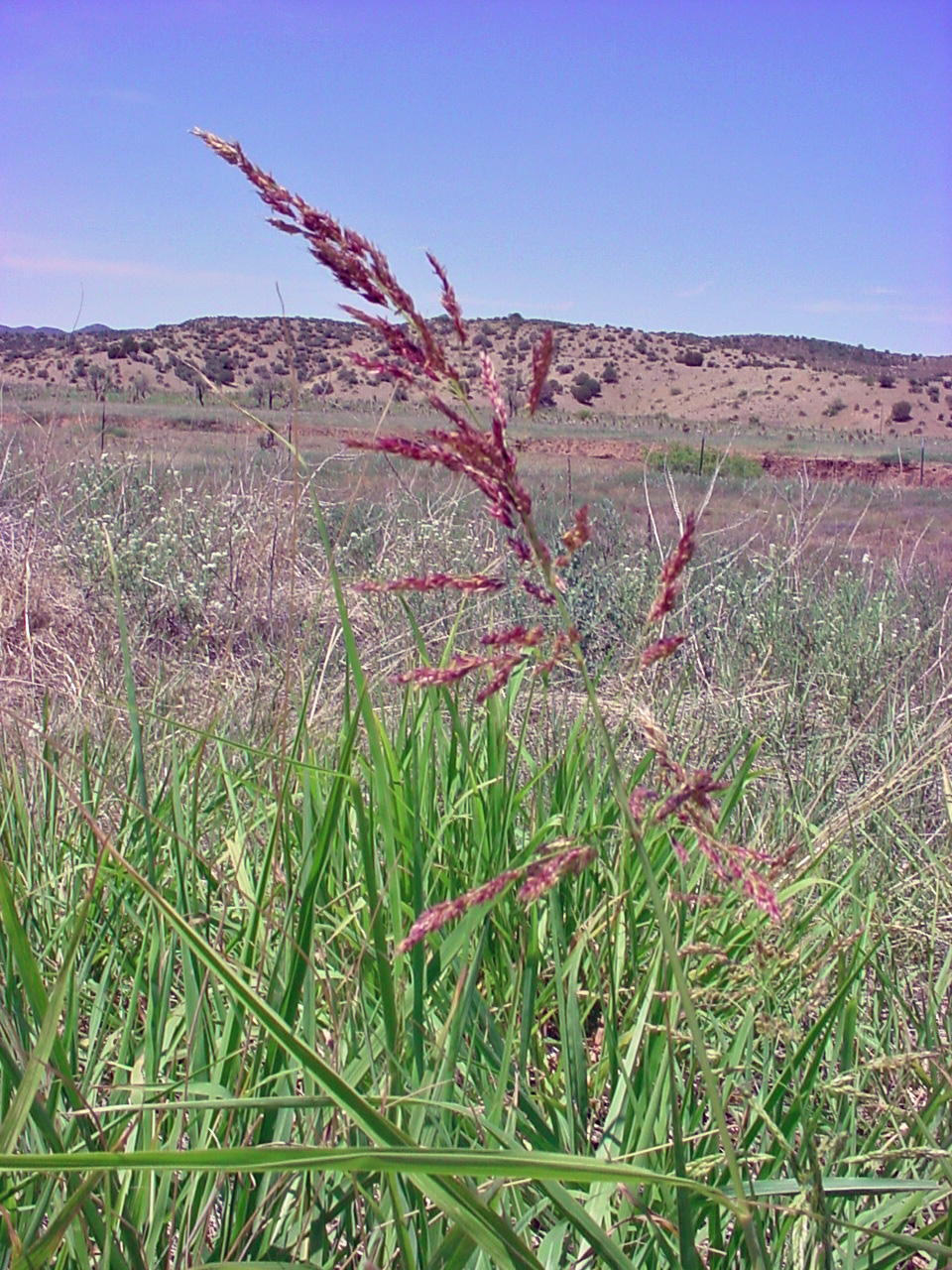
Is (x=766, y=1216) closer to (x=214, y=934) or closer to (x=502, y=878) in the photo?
(x=502, y=878)

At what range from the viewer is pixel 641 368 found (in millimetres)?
61719

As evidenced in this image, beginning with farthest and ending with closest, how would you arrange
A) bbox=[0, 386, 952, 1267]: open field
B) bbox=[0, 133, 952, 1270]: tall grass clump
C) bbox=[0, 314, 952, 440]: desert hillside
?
bbox=[0, 314, 952, 440]: desert hillside → bbox=[0, 386, 952, 1267]: open field → bbox=[0, 133, 952, 1270]: tall grass clump

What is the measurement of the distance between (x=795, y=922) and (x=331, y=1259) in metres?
1.01

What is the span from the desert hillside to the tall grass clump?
1394 inches

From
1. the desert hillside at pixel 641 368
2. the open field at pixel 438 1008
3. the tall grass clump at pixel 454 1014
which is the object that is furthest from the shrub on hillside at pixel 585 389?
the tall grass clump at pixel 454 1014

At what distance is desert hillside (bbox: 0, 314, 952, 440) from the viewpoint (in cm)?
4122

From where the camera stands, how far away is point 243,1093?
3.82 feet

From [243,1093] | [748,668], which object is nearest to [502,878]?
[243,1093]

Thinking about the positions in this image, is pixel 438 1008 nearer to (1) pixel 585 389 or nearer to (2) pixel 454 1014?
(2) pixel 454 1014

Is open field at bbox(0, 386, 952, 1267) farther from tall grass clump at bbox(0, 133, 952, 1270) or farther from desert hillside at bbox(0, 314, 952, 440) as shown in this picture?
desert hillside at bbox(0, 314, 952, 440)

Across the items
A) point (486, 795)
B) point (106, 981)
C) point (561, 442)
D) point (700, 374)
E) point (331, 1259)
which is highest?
point (700, 374)

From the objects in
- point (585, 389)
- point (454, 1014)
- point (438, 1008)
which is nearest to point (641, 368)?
point (585, 389)

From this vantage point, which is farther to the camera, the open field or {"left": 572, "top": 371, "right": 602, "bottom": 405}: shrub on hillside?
{"left": 572, "top": 371, "right": 602, "bottom": 405}: shrub on hillside

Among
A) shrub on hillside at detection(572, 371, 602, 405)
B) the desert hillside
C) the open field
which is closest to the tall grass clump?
the open field
